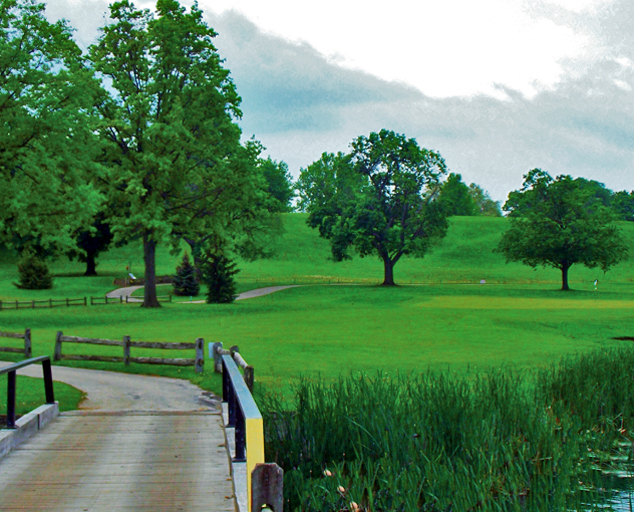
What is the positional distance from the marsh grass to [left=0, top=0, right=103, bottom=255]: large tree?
21.6 metres

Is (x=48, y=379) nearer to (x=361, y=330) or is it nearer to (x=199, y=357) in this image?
(x=199, y=357)

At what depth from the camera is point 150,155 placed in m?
36.4

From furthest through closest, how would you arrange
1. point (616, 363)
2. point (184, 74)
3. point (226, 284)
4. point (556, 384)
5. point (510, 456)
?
point (226, 284) < point (184, 74) < point (616, 363) < point (556, 384) < point (510, 456)

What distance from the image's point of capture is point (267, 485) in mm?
3797

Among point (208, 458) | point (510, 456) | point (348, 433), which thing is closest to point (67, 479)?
point (208, 458)

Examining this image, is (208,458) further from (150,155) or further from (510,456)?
(150,155)

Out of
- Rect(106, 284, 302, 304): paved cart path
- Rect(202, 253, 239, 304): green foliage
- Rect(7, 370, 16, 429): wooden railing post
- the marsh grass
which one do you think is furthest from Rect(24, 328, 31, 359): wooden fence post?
Rect(106, 284, 302, 304): paved cart path

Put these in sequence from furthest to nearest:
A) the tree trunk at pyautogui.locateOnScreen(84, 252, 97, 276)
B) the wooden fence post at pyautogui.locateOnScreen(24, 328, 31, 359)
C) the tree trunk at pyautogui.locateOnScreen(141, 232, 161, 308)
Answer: the tree trunk at pyautogui.locateOnScreen(84, 252, 97, 276)
the tree trunk at pyautogui.locateOnScreen(141, 232, 161, 308)
the wooden fence post at pyautogui.locateOnScreen(24, 328, 31, 359)

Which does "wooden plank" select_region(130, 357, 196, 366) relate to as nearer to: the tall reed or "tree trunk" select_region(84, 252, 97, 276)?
the tall reed

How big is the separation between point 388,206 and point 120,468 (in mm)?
55634

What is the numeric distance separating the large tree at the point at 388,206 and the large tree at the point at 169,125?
18.8 m

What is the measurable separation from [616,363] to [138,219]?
28960 mm

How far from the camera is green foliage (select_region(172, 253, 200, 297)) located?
2249 inches

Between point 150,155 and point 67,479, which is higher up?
point 150,155
